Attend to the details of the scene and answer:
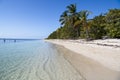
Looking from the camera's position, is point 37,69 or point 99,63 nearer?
point 37,69

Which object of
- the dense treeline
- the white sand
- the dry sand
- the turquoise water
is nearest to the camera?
the dry sand

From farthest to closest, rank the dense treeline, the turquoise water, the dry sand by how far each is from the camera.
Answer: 1. the dense treeline
2. the turquoise water
3. the dry sand

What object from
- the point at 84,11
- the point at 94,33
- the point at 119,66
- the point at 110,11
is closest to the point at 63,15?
the point at 84,11

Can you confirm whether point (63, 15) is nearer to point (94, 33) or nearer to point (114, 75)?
point (94, 33)

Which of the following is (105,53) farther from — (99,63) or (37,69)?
(37,69)

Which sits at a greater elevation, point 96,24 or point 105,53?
point 96,24

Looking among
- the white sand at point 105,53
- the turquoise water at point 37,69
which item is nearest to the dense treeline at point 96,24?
the white sand at point 105,53

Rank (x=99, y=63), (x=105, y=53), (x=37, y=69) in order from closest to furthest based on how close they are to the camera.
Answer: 1. (x=37, y=69)
2. (x=99, y=63)
3. (x=105, y=53)

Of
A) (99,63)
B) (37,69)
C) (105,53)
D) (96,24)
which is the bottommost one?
(37,69)

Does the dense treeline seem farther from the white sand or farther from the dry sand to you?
the dry sand

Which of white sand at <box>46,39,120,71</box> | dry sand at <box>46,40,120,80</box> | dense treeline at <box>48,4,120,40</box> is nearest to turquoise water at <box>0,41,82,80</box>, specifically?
dry sand at <box>46,40,120,80</box>

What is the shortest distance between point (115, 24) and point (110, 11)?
3292mm

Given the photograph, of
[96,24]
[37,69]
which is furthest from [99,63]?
[96,24]

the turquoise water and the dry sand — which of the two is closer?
the dry sand
